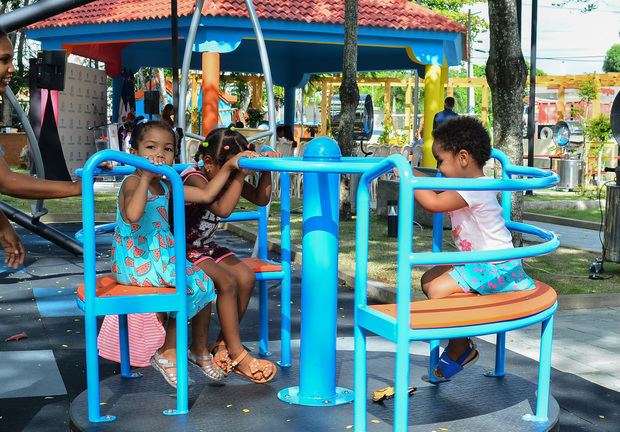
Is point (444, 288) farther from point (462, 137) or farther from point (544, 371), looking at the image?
point (462, 137)

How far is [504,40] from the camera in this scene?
8039mm

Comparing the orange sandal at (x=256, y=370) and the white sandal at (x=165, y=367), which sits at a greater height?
the white sandal at (x=165, y=367)

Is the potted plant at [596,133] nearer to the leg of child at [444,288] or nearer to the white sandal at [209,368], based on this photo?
the leg of child at [444,288]

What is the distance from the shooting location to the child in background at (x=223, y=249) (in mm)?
3568

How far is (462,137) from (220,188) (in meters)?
1.05

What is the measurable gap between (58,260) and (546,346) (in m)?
6.03

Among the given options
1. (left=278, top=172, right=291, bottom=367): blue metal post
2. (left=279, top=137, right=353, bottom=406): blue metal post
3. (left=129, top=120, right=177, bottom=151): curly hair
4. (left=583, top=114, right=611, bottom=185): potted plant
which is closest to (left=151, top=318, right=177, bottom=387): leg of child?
(left=279, top=137, right=353, bottom=406): blue metal post

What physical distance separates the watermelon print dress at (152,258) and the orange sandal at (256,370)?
0.35 metres

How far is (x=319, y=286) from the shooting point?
3406 mm

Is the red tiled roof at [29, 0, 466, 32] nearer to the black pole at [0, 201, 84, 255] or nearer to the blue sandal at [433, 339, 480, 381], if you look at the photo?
the black pole at [0, 201, 84, 255]

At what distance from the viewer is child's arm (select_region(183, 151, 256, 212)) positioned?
3.35 metres

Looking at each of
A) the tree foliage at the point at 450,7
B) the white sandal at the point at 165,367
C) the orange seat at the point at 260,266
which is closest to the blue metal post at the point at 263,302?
the orange seat at the point at 260,266

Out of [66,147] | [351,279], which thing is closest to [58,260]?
[351,279]

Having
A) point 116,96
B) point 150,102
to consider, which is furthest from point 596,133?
point 116,96
